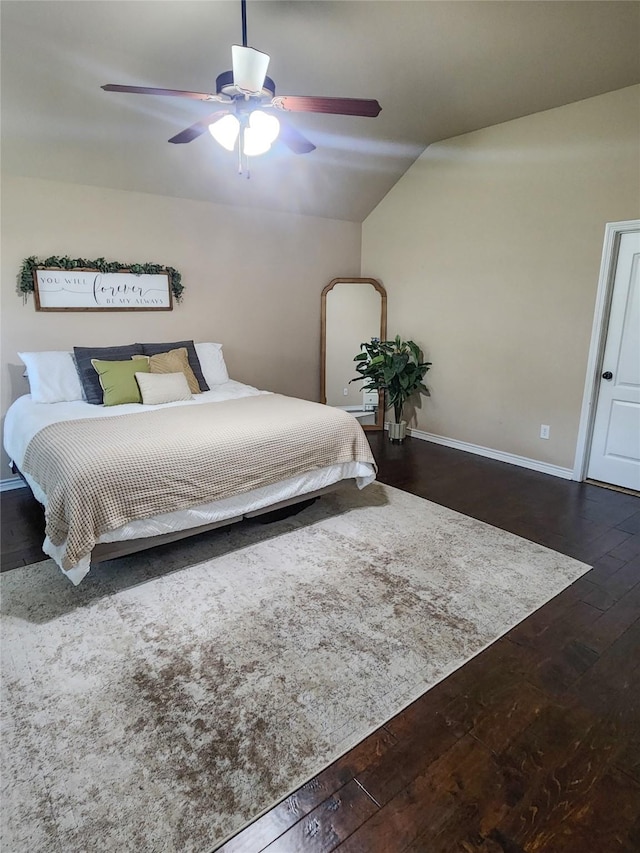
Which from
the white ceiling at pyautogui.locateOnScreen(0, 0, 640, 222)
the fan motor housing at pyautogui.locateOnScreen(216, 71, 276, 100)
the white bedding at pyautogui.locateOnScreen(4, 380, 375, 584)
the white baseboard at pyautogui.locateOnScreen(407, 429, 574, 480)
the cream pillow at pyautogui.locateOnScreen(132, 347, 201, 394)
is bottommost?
the white baseboard at pyautogui.locateOnScreen(407, 429, 574, 480)

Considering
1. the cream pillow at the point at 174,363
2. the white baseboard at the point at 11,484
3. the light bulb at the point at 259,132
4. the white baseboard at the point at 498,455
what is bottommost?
the white baseboard at the point at 11,484

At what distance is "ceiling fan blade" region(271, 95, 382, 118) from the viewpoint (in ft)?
7.18

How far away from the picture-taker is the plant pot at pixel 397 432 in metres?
5.16

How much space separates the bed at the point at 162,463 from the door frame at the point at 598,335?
6.05 ft

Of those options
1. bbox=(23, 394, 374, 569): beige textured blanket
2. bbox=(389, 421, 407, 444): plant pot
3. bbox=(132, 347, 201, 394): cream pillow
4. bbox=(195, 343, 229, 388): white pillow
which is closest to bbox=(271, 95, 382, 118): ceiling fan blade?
bbox=(23, 394, 374, 569): beige textured blanket

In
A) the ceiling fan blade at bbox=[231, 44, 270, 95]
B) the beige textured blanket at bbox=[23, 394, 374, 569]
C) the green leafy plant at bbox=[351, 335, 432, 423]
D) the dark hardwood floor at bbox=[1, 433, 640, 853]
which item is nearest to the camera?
the dark hardwood floor at bbox=[1, 433, 640, 853]

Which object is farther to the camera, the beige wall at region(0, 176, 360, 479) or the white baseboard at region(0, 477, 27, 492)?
the white baseboard at region(0, 477, 27, 492)

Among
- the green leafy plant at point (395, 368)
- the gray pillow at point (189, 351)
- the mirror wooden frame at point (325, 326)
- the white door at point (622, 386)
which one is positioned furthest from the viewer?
the mirror wooden frame at point (325, 326)

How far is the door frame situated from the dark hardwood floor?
5.20ft

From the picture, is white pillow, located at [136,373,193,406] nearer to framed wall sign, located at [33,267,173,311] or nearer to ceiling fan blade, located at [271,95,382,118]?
framed wall sign, located at [33,267,173,311]

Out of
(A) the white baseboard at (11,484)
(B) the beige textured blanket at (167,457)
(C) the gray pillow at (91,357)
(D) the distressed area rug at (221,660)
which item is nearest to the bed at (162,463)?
(B) the beige textured blanket at (167,457)

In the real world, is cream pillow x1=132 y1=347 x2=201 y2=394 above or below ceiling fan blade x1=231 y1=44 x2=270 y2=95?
below

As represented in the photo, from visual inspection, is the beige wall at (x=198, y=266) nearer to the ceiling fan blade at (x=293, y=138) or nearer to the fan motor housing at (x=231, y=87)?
the ceiling fan blade at (x=293, y=138)

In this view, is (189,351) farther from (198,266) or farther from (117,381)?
(198,266)
